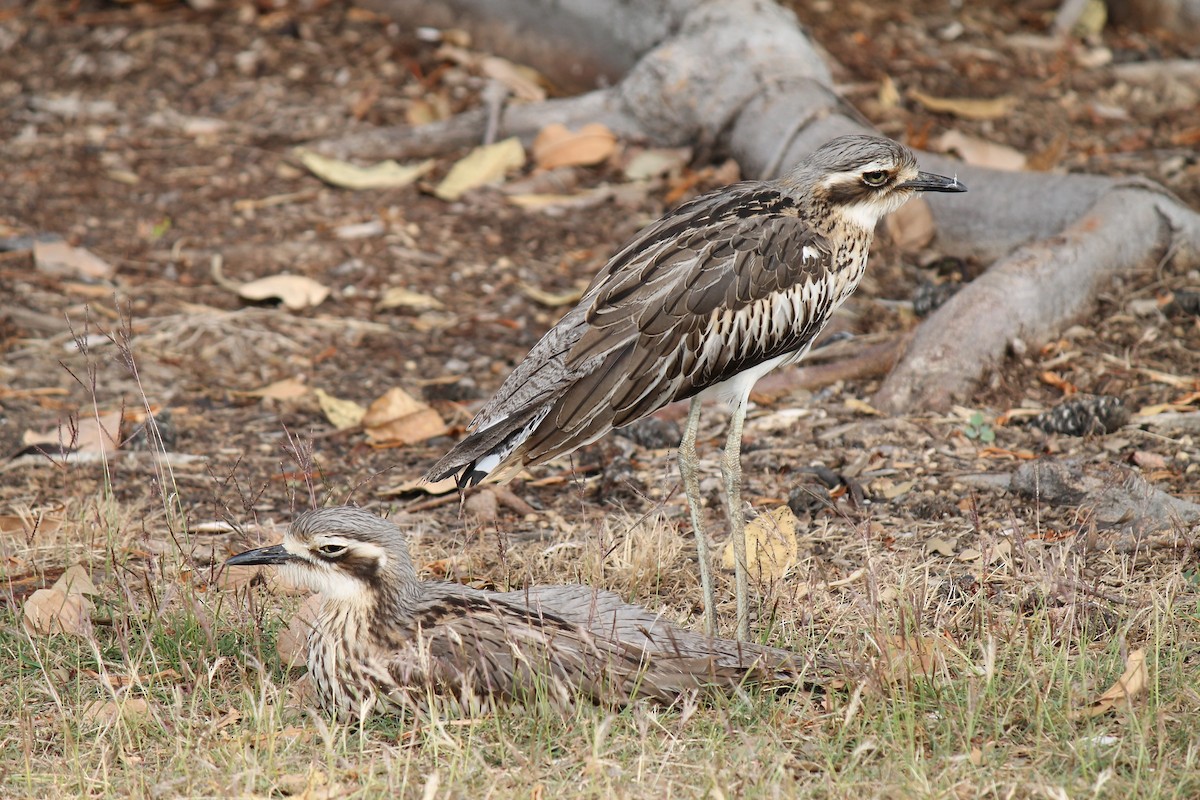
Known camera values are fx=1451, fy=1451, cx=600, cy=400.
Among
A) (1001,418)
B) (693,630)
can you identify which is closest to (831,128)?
(1001,418)

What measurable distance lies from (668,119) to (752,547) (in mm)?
4275

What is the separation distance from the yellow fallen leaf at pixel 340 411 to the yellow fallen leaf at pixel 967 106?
13.9 ft

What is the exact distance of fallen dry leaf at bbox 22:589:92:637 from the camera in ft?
13.8

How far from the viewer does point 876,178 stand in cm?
478

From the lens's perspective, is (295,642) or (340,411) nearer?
(295,642)

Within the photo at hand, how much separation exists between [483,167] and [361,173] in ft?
2.35

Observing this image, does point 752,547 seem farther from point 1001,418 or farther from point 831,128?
point 831,128

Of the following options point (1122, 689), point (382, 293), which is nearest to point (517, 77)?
point (382, 293)

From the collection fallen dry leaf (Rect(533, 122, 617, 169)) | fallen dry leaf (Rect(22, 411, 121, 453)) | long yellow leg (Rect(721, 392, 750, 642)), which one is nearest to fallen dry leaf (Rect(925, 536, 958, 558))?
long yellow leg (Rect(721, 392, 750, 642))

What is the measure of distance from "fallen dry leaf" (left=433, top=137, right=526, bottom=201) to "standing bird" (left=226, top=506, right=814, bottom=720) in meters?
4.68

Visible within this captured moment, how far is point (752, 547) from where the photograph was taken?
15.6ft

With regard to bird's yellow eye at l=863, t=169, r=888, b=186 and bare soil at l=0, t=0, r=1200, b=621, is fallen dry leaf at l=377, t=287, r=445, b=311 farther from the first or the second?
bird's yellow eye at l=863, t=169, r=888, b=186

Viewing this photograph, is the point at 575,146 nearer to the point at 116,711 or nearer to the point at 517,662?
the point at 517,662

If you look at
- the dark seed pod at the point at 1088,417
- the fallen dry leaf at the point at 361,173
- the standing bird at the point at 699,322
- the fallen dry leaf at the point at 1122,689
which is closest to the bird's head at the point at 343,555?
the standing bird at the point at 699,322
